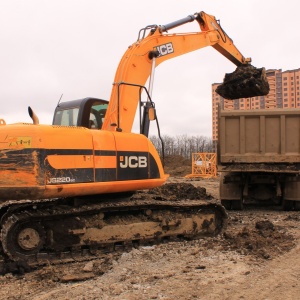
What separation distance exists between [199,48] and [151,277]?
16.9 ft

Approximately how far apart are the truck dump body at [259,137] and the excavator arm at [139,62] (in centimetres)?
224

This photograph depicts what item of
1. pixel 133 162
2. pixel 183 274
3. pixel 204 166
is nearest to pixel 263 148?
pixel 133 162

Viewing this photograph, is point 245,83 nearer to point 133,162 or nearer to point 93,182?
point 133,162

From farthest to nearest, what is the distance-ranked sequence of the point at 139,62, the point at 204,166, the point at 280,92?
the point at 204,166 → the point at 280,92 → the point at 139,62

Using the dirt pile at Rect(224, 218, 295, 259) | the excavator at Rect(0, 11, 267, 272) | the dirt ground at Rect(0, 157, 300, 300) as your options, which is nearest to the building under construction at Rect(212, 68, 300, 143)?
the excavator at Rect(0, 11, 267, 272)

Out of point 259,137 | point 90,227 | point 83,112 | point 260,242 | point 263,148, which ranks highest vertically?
point 83,112

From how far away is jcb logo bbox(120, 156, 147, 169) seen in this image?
5.77 metres

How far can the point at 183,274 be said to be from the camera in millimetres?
4727

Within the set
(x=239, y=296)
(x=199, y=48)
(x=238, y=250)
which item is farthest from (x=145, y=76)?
(x=239, y=296)

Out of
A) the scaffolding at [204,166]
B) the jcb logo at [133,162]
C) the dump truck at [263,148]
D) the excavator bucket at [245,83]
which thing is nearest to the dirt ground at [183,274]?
the jcb logo at [133,162]

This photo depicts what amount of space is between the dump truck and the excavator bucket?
0.43 metres

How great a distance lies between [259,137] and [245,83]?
1317 millimetres

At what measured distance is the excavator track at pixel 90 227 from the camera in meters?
5.17

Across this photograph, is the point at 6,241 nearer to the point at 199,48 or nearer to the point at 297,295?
the point at 297,295
